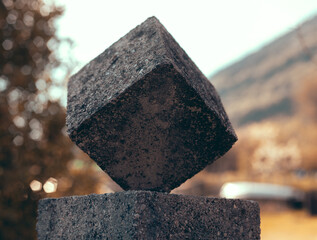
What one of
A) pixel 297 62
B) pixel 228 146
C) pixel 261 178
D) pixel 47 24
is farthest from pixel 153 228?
pixel 297 62

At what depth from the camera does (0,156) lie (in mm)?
6844

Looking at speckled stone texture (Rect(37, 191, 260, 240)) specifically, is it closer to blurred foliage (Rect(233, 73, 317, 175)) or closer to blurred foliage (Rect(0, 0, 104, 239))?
blurred foliage (Rect(0, 0, 104, 239))

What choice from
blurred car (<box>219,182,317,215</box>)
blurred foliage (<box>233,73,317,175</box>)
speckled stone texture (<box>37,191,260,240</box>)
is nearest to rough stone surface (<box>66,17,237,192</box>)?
speckled stone texture (<box>37,191,260,240</box>)

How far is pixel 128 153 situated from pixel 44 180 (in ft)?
14.7

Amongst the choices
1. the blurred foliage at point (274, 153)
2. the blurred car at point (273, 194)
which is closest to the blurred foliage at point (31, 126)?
the blurred car at point (273, 194)

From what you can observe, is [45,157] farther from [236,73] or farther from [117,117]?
[236,73]

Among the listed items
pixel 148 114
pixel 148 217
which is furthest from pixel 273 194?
pixel 148 217

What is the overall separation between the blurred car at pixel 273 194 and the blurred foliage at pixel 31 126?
68.3 feet

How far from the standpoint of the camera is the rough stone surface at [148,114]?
257cm

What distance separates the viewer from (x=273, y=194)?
96.0 ft

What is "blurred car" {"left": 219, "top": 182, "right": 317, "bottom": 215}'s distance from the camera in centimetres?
2669

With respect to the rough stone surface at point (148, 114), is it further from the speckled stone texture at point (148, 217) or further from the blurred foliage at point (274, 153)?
the blurred foliage at point (274, 153)

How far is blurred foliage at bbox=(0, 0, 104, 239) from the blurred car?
2080 cm

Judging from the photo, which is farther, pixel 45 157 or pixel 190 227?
pixel 45 157
